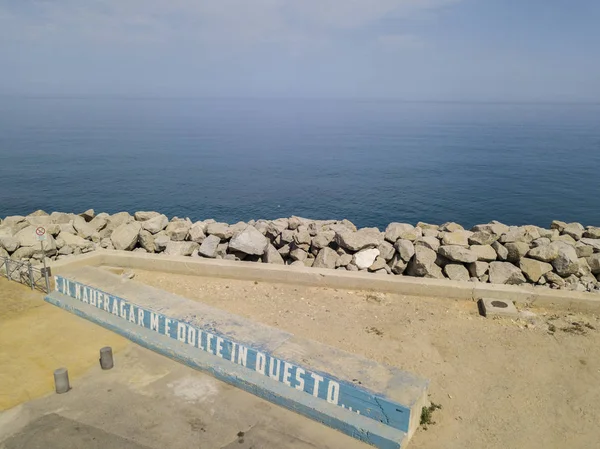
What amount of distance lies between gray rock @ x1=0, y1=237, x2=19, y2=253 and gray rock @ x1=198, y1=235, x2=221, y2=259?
5.93 m

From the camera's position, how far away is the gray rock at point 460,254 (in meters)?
12.9

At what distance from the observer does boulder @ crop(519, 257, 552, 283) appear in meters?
12.8

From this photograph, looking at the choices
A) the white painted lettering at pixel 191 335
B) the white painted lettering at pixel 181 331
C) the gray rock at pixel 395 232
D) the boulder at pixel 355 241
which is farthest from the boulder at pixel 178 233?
the white painted lettering at pixel 191 335

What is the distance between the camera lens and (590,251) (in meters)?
13.7

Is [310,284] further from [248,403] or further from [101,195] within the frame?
[101,195]

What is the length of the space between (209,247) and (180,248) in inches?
42.3

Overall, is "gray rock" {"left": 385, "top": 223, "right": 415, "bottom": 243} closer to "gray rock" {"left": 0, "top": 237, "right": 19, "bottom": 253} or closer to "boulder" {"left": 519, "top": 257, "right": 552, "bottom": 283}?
"boulder" {"left": 519, "top": 257, "right": 552, "bottom": 283}

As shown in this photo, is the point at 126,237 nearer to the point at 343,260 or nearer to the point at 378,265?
the point at 343,260

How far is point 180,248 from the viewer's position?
49.4 feet

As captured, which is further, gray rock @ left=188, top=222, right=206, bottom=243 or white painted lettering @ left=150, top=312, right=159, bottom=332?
gray rock @ left=188, top=222, right=206, bottom=243

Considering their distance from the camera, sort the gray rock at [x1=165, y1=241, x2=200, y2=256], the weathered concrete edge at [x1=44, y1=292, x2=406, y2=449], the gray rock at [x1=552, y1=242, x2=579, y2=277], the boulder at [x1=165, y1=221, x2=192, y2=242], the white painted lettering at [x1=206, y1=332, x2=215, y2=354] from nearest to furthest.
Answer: the weathered concrete edge at [x1=44, y1=292, x2=406, y2=449] → the white painted lettering at [x1=206, y1=332, x2=215, y2=354] → the gray rock at [x1=552, y1=242, x2=579, y2=277] → the gray rock at [x1=165, y1=241, x2=200, y2=256] → the boulder at [x1=165, y1=221, x2=192, y2=242]

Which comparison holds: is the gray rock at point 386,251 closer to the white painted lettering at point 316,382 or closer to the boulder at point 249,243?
the boulder at point 249,243

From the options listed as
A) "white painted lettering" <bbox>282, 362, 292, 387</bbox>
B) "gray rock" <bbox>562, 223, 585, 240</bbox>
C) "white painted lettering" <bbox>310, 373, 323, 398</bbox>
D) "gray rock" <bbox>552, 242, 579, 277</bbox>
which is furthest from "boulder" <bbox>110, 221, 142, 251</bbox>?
"gray rock" <bbox>562, 223, 585, 240</bbox>

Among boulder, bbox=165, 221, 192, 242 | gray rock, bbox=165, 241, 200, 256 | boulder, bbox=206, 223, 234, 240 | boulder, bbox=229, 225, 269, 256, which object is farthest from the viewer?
boulder, bbox=165, 221, 192, 242
